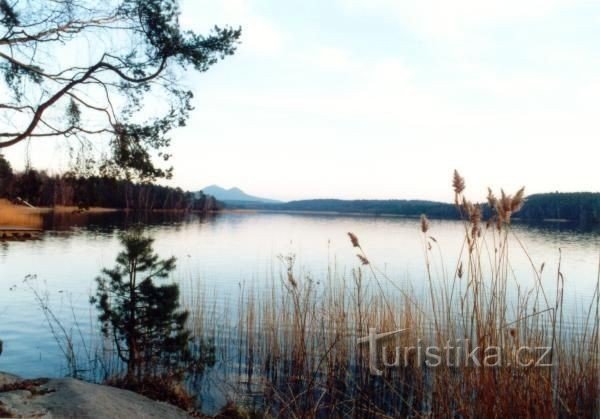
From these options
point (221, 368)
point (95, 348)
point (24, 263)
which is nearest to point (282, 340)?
point (221, 368)

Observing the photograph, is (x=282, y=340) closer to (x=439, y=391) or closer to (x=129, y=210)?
(x=439, y=391)

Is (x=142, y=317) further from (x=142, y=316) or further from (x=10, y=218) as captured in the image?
(x=10, y=218)

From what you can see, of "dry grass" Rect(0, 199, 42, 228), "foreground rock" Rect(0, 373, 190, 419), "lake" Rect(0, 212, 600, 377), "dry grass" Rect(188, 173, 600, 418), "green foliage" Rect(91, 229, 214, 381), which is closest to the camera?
"dry grass" Rect(188, 173, 600, 418)

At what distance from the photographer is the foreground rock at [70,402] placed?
3438 mm

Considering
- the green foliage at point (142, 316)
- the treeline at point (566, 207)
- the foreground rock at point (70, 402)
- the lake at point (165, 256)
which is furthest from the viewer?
the treeline at point (566, 207)

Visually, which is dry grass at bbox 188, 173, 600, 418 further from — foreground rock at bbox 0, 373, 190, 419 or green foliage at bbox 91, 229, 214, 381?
foreground rock at bbox 0, 373, 190, 419

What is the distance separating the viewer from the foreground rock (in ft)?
11.3

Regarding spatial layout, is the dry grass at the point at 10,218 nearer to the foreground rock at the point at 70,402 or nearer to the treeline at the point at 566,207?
the foreground rock at the point at 70,402

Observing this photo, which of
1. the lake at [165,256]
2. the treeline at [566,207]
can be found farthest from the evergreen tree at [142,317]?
the treeline at [566,207]

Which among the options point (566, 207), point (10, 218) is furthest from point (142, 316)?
point (566, 207)

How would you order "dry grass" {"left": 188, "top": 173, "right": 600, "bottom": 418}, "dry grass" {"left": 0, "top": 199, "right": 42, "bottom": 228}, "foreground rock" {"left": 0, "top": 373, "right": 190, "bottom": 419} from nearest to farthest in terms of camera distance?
"dry grass" {"left": 188, "top": 173, "right": 600, "bottom": 418} < "foreground rock" {"left": 0, "top": 373, "right": 190, "bottom": 419} < "dry grass" {"left": 0, "top": 199, "right": 42, "bottom": 228}

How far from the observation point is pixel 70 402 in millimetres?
3668

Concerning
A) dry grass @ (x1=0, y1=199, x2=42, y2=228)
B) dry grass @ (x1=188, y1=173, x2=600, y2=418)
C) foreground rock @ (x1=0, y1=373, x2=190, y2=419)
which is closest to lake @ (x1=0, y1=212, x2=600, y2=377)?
dry grass @ (x1=188, y1=173, x2=600, y2=418)

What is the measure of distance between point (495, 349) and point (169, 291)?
470 centimetres
